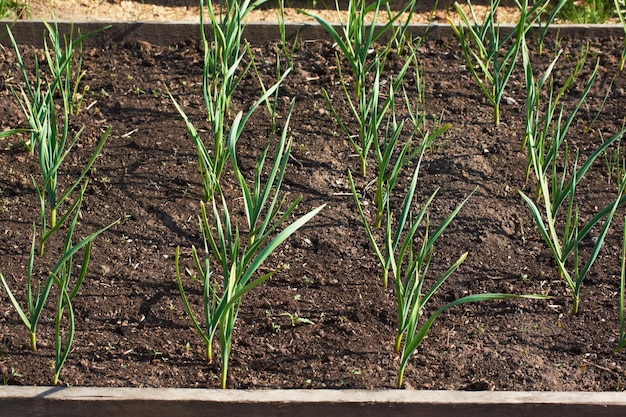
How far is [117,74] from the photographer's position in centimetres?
368

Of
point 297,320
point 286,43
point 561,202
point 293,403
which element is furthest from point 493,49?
point 293,403

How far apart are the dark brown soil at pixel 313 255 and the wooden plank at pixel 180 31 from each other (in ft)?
0.41

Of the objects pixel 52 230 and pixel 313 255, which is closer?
pixel 52 230

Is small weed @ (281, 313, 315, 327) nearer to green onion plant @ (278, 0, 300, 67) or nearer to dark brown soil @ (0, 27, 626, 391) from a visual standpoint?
dark brown soil @ (0, 27, 626, 391)

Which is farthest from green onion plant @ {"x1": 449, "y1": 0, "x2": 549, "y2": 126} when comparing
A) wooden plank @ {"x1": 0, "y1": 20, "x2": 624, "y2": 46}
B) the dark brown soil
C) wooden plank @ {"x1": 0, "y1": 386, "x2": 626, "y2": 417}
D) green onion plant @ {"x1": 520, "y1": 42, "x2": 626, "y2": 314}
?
wooden plank @ {"x1": 0, "y1": 386, "x2": 626, "y2": 417}

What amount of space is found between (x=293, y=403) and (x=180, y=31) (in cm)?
209

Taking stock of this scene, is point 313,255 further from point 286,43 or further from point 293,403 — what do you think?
point 286,43

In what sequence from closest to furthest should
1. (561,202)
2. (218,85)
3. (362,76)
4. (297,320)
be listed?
(297,320)
(561,202)
(362,76)
(218,85)

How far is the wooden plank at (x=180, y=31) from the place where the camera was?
3844 millimetres

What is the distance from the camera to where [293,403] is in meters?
2.27

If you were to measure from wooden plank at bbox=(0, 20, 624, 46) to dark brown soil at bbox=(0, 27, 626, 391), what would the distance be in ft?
0.41

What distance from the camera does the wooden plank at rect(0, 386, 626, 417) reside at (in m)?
2.26

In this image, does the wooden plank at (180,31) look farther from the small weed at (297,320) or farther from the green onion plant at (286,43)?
the small weed at (297,320)

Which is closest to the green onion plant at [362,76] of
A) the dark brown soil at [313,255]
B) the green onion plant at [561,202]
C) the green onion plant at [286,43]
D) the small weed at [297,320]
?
the dark brown soil at [313,255]
